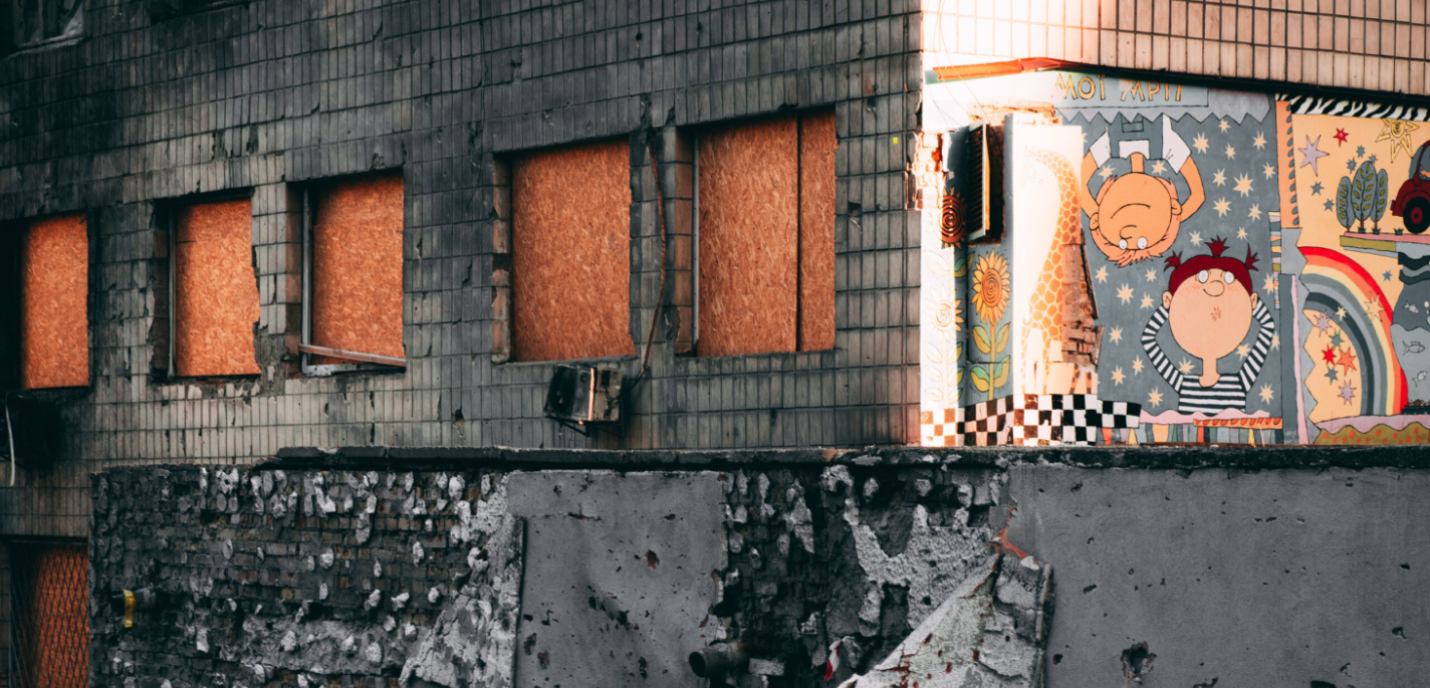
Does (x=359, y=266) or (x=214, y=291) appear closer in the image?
(x=359, y=266)

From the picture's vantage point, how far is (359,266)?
962cm

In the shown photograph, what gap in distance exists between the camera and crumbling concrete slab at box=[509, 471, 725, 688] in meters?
6.91

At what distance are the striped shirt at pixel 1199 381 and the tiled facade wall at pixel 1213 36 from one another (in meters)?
1.40

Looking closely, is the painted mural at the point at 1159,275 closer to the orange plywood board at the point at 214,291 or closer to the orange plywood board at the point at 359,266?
the orange plywood board at the point at 359,266

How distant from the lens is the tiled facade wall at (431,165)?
24.2 feet

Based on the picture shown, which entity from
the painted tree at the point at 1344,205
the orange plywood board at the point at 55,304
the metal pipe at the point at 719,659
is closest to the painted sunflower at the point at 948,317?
the metal pipe at the point at 719,659

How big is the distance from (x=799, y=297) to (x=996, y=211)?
1.17m

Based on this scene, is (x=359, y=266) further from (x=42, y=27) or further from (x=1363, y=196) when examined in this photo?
(x=1363, y=196)

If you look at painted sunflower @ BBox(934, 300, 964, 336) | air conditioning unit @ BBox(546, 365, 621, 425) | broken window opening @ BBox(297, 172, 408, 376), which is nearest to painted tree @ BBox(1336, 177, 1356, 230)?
painted sunflower @ BBox(934, 300, 964, 336)

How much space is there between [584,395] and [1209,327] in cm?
343

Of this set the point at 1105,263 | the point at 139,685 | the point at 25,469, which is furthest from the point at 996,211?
the point at 25,469

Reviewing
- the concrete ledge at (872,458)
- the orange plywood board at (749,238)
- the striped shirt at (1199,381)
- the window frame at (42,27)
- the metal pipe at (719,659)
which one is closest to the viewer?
the concrete ledge at (872,458)

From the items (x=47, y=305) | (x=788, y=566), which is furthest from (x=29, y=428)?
(x=788, y=566)

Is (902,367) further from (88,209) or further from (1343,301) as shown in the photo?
(88,209)
